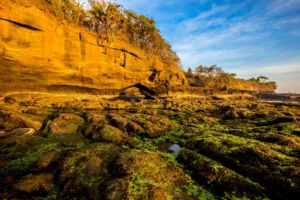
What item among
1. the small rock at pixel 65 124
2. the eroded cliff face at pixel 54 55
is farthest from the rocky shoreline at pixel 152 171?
the eroded cliff face at pixel 54 55

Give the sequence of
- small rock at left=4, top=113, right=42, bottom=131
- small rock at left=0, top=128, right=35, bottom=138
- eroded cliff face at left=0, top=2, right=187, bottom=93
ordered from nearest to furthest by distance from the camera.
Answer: small rock at left=0, top=128, right=35, bottom=138, small rock at left=4, top=113, right=42, bottom=131, eroded cliff face at left=0, top=2, right=187, bottom=93

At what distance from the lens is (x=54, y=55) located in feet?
58.3

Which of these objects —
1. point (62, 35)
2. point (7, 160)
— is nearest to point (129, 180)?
point (7, 160)

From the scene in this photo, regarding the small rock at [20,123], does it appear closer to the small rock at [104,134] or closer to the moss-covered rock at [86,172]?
the small rock at [104,134]

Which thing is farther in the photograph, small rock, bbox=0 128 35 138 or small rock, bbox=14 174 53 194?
small rock, bbox=0 128 35 138

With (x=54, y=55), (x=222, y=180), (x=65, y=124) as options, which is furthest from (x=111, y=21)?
(x=222, y=180)

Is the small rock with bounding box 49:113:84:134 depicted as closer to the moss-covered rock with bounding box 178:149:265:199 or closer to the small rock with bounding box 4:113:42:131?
the small rock with bounding box 4:113:42:131

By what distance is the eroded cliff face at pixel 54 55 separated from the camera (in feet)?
48.2

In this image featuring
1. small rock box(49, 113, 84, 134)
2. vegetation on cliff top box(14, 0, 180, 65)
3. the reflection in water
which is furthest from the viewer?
vegetation on cliff top box(14, 0, 180, 65)

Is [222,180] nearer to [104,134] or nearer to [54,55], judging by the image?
[104,134]

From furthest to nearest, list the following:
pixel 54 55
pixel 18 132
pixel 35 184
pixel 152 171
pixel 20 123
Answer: pixel 54 55, pixel 20 123, pixel 18 132, pixel 152 171, pixel 35 184

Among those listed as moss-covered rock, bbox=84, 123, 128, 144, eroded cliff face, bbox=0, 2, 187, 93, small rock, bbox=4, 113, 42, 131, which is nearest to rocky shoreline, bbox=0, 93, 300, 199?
moss-covered rock, bbox=84, 123, 128, 144

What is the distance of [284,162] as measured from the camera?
4473 mm

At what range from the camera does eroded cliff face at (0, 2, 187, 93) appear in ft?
48.2
